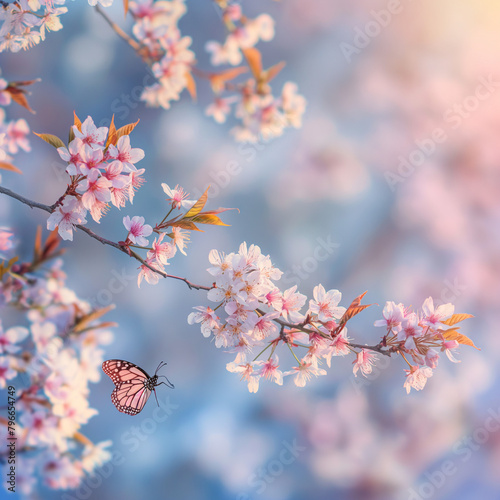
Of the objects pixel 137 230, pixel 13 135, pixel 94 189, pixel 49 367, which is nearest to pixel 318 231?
pixel 137 230

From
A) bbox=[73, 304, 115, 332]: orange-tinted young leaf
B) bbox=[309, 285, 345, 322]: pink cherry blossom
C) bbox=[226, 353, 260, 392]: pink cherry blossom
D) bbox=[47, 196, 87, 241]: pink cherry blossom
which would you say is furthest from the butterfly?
bbox=[309, 285, 345, 322]: pink cherry blossom

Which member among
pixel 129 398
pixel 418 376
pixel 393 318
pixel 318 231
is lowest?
pixel 418 376

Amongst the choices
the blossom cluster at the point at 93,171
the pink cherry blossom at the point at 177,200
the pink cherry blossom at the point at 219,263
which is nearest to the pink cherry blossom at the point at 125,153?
the blossom cluster at the point at 93,171

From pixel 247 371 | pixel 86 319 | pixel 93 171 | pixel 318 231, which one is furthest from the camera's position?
pixel 318 231

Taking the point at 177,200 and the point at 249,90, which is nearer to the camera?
the point at 177,200

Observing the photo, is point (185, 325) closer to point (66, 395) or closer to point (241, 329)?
point (66, 395)

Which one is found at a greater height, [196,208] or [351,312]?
[196,208]

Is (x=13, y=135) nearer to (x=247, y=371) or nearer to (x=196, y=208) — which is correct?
(x=196, y=208)
